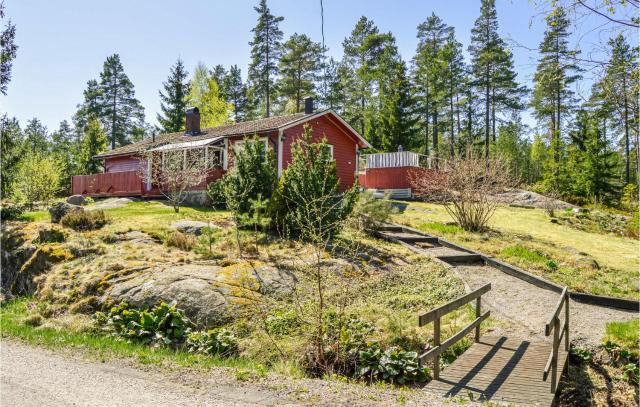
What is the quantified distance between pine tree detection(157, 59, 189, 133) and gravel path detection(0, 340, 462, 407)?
3659 centimetres

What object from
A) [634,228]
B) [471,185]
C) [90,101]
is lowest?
[634,228]

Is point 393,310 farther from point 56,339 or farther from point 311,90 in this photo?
point 311,90

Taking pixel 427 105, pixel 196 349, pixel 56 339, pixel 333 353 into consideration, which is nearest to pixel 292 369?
pixel 333 353

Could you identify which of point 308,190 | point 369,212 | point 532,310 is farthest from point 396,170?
point 532,310

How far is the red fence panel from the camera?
23.1 metres

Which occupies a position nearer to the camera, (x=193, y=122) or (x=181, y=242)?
(x=181, y=242)

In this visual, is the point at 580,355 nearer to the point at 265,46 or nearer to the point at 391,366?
the point at 391,366

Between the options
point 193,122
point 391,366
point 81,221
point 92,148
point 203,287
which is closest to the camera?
point 391,366

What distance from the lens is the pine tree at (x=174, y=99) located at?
39.6 meters

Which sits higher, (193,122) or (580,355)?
(193,122)

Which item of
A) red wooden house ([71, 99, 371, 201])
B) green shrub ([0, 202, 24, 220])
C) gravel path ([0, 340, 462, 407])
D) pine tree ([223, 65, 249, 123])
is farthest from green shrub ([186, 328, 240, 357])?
pine tree ([223, 65, 249, 123])

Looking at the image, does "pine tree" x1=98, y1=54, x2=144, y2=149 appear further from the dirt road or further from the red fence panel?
the dirt road

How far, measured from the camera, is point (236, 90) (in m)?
47.0

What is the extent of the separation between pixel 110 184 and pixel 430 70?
2865 centimetres
